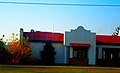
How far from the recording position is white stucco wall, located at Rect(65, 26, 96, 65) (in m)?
51.6

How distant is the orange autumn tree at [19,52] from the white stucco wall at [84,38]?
22.0 ft

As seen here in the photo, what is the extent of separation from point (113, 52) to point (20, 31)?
51.4 feet

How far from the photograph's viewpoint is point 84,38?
171 feet

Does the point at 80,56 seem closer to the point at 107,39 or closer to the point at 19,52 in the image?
the point at 107,39

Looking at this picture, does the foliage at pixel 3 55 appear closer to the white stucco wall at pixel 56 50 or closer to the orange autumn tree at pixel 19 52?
the orange autumn tree at pixel 19 52

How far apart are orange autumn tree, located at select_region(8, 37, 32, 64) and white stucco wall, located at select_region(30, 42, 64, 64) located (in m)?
2.89

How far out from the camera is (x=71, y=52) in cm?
5159

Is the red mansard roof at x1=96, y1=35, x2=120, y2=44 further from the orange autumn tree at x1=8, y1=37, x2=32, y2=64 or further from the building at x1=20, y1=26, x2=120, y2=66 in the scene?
the orange autumn tree at x1=8, y1=37, x2=32, y2=64

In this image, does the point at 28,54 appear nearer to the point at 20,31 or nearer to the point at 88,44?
the point at 20,31

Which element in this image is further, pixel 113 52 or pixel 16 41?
pixel 113 52

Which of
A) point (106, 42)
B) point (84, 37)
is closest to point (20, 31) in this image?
point (84, 37)

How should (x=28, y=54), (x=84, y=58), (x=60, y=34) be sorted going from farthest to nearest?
(x=60, y=34)
(x=84, y=58)
(x=28, y=54)

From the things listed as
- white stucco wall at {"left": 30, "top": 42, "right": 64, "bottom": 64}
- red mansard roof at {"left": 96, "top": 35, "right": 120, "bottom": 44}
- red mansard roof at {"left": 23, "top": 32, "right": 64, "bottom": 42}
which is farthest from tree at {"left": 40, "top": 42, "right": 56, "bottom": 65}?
red mansard roof at {"left": 96, "top": 35, "right": 120, "bottom": 44}

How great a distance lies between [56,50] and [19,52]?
22.9ft
